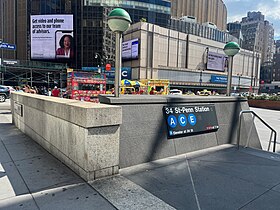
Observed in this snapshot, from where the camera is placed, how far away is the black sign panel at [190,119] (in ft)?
15.4

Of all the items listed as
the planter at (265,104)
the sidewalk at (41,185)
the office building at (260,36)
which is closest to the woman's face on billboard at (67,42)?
the planter at (265,104)

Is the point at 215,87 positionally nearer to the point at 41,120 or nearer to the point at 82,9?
the point at 82,9

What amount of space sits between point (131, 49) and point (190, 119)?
45808mm

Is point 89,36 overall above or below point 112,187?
above

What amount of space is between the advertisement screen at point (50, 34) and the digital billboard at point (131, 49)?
48.8 ft

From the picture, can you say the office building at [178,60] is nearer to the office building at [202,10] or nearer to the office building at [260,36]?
the office building at [202,10]

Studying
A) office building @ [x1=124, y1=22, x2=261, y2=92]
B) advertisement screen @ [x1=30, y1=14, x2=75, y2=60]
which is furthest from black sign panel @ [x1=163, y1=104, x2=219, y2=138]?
office building @ [x1=124, y1=22, x2=261, y2=92]

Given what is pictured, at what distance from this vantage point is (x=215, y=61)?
206 ft

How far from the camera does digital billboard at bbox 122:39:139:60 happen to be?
4719 cm

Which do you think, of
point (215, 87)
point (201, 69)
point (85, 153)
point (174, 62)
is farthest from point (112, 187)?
point (215, 87)

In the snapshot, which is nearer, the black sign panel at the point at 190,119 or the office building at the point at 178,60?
the black sign panel at the point at 190,119

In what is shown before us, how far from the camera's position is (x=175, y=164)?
4121mm

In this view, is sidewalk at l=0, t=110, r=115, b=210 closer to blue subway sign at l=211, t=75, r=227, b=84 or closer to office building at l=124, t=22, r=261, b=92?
office building at l=124, t=22, r=261, b=92

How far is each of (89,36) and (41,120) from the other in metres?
51.7
